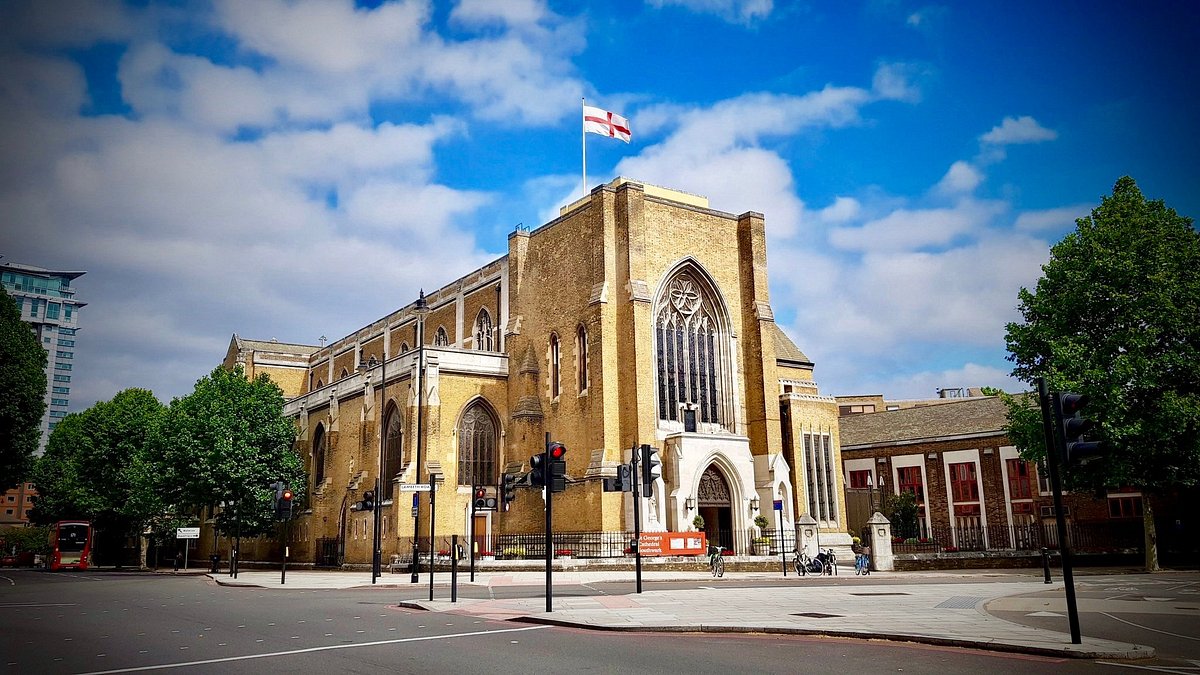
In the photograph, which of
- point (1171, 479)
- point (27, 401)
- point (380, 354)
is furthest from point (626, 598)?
point (380, 354)

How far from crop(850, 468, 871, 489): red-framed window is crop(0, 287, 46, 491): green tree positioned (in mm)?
43972

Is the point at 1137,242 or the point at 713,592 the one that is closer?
the point at 713,592

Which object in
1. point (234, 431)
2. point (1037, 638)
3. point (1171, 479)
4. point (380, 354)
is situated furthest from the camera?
point (380, 354)

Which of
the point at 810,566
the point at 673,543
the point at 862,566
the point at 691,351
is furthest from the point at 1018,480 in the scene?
the point at 673,543

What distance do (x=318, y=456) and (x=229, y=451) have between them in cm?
720

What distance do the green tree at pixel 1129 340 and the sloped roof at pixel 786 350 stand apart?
70.4 feet

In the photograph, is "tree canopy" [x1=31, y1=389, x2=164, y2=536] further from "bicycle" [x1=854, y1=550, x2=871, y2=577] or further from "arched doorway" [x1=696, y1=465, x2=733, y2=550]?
"bicycle" [x1=854, y1=550, x2=871, y2=577]

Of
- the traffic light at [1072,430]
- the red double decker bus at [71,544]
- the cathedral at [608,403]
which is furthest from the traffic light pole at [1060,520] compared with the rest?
the red double decker bus at [71,544]

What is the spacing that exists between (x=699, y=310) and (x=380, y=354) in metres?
26.7

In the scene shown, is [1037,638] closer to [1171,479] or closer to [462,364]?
[1171,479]

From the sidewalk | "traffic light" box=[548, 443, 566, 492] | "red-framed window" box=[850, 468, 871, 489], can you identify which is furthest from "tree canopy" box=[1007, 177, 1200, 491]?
"red-framed window" box=[850, 468, 871, 489]

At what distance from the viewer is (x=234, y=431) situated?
46062 mm

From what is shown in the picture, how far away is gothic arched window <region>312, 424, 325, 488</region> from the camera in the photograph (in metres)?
50.8

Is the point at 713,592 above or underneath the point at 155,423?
underneath
